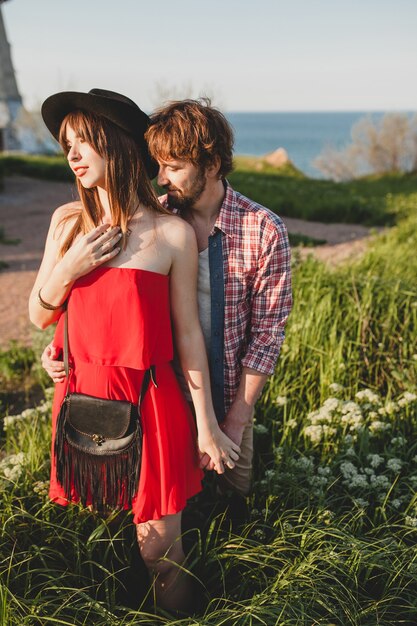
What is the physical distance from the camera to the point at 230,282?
2254 mm

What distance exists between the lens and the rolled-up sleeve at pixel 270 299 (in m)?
2.22

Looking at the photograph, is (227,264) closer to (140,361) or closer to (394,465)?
(140,361)

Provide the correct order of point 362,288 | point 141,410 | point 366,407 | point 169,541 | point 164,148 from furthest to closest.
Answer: point 362,288, point 366,407, point 169,541, point 141,410, point 164,148

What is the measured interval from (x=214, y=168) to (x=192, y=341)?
0.63m

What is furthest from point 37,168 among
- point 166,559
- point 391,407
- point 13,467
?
point 166,559

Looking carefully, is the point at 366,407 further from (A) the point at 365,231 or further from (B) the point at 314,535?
(A) the point at 365,231

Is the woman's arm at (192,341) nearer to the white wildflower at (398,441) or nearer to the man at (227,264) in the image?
the man at (227,264)

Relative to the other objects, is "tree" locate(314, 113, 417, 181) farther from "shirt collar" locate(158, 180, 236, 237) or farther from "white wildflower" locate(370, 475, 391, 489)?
"shirt collar" locate(158, 180, 236, 237)

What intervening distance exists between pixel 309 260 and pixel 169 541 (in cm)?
345

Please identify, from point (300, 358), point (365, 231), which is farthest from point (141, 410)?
point (365, 231)

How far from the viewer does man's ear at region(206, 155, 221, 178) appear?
2.07 metres

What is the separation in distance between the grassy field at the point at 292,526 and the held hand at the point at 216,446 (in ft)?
1.14

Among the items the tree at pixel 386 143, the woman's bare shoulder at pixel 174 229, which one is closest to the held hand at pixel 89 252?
the woman's bare shoulder at pixel 174 229

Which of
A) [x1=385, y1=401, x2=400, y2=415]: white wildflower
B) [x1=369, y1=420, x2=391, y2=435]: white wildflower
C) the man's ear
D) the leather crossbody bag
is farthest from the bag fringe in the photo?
[x1=385, y1=401, x2=400, y2=415]: white wildflower
